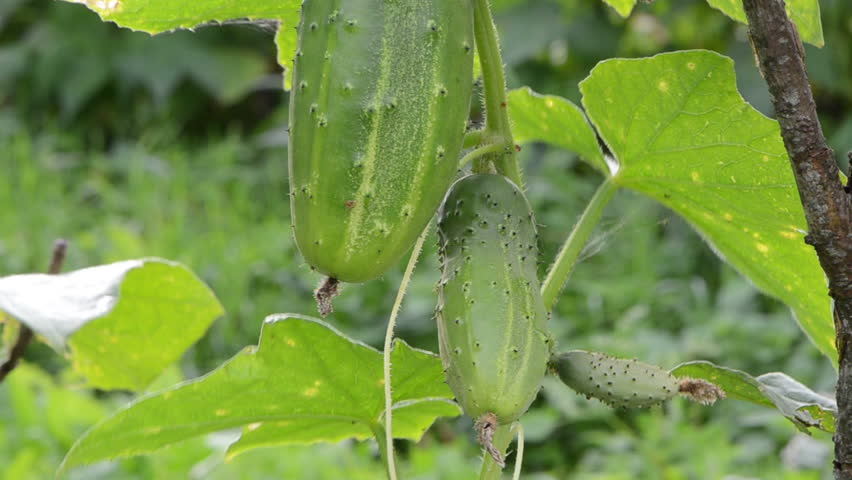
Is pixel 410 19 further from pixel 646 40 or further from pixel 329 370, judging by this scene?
pixel 646 40

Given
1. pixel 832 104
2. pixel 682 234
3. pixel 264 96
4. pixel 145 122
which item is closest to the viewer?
pixel 682 234

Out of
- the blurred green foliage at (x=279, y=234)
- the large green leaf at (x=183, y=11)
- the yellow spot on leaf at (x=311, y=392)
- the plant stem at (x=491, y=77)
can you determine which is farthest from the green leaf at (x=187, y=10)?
the blurred green foliage at (x=279, y=234)

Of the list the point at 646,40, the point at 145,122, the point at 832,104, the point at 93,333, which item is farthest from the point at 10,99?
the point at 93,333

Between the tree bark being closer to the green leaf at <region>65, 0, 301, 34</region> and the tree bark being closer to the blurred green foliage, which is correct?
the green leaf at <region>65, 0, 301, 34</region>

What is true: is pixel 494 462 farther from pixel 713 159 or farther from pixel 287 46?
pixel 287 46

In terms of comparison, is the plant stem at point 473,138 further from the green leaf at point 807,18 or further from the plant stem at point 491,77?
the green leaf at point 807,18

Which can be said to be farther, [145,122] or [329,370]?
[145,122]

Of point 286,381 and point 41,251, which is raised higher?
point 286,381
